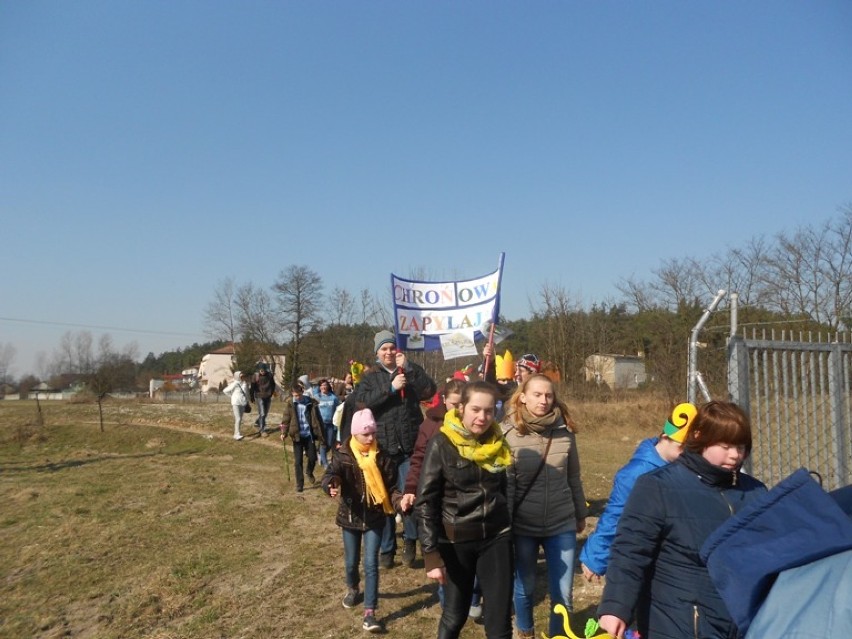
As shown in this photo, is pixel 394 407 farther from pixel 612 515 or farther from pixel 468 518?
pixel 612 515

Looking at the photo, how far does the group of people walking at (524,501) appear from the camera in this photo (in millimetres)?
2654

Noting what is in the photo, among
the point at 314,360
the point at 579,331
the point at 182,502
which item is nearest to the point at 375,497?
the point at 182,502

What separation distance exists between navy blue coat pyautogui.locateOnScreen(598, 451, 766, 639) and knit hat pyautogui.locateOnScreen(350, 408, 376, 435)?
104 inches

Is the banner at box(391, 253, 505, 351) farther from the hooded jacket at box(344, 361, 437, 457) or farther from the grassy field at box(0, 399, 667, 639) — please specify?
the grassy field at box(0, 399, 667, 639)

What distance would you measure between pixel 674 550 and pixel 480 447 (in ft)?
4.20

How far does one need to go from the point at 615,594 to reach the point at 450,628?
54.0 inches

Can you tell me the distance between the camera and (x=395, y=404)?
20.2 feet

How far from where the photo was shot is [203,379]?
84.2m

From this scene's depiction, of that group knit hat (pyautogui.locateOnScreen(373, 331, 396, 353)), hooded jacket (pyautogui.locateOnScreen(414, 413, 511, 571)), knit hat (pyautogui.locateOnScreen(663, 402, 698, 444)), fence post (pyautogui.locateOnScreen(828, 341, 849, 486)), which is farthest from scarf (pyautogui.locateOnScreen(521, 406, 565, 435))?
knit hat (pyautogui.locateOnScreen(373, 331, 396, 353))

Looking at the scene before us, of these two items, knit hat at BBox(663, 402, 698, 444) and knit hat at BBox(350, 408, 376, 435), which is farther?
knit hat at BBox(350, 408, 376, 435)

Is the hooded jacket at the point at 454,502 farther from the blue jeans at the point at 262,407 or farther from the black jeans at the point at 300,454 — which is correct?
the blue jeans at the point at 262,407

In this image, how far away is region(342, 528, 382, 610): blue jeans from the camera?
4.82m

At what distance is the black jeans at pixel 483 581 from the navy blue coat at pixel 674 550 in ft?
3.40

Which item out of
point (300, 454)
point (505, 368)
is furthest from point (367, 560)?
point (300, 454)
